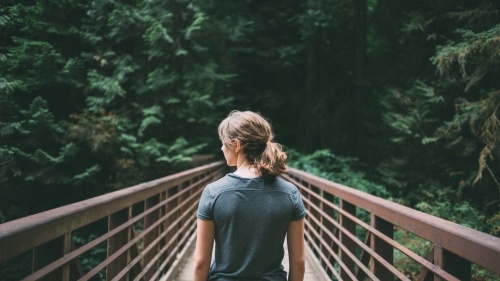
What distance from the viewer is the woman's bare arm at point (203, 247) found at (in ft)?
7.09

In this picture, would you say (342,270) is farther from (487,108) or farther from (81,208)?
(487,108)

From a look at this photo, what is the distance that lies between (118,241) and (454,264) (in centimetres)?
255

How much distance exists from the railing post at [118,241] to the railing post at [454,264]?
7.94ft

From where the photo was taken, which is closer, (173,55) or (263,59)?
(173,55)

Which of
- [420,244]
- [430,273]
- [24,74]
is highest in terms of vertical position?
[24,74]

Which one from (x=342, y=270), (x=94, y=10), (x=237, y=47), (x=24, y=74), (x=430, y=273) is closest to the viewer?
(x=430, y=273)

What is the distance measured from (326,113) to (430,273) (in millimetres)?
16984

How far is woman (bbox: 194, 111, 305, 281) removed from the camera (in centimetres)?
211

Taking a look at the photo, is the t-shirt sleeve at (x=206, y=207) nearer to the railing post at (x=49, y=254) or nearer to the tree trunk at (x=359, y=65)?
the railing post at (x=49, y=254)

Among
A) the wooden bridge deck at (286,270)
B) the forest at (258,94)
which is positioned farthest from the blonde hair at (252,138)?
the forest at (258,94)

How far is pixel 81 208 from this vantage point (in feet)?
8.09

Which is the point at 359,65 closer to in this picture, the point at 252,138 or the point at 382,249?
the point at 382,249

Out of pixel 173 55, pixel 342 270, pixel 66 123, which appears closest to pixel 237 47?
pixel 173 55

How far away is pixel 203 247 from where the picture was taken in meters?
2.21
